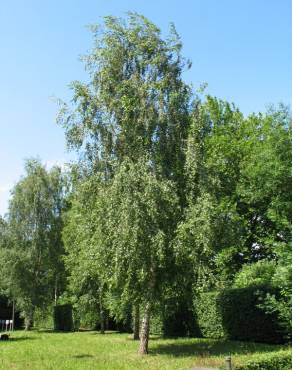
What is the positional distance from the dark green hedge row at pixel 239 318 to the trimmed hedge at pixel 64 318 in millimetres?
16455

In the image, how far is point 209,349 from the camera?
18.1 metres

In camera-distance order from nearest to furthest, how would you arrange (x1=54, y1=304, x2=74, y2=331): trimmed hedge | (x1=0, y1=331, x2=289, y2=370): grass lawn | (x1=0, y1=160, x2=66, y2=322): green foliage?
(x1=0, y1=331, x2=289, y2=370): grass lawn → (x1=0, y1=160, x2=66, y2=322): green foliage → (x1=54, y1=304, x2=74, y2=331): trimmed hedge

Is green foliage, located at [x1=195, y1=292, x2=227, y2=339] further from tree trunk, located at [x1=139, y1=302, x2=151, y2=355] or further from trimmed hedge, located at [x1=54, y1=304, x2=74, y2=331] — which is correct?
trimmed hedge, located at [x1=54, y1=304, x2=74, y2=331]

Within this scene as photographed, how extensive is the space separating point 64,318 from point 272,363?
1149 inches

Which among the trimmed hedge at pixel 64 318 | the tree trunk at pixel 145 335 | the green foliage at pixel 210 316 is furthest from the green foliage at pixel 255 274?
the trimmed hedge at pixel 64 318

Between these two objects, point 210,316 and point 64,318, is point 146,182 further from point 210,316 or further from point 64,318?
point 64,318

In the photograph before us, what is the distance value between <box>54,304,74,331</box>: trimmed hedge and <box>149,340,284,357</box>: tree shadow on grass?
61.6 feet

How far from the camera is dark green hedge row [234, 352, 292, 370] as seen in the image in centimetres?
1073

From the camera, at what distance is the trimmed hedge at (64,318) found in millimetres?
37625

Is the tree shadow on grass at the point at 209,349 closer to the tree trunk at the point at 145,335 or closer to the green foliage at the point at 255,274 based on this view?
the tree trunk at the point at 145,335

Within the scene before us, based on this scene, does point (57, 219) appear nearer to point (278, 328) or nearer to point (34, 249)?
point (34, 249)

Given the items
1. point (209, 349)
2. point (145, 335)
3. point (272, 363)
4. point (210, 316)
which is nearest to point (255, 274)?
point (210, 316)

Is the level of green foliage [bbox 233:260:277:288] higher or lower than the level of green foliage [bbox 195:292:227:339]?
higher

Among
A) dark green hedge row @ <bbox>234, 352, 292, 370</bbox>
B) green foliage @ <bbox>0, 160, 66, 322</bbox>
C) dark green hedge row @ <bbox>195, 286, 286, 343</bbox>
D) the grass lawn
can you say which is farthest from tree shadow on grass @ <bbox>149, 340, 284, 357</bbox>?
green foliage @ <bbox>0, 160, 66, 322</bbox>
